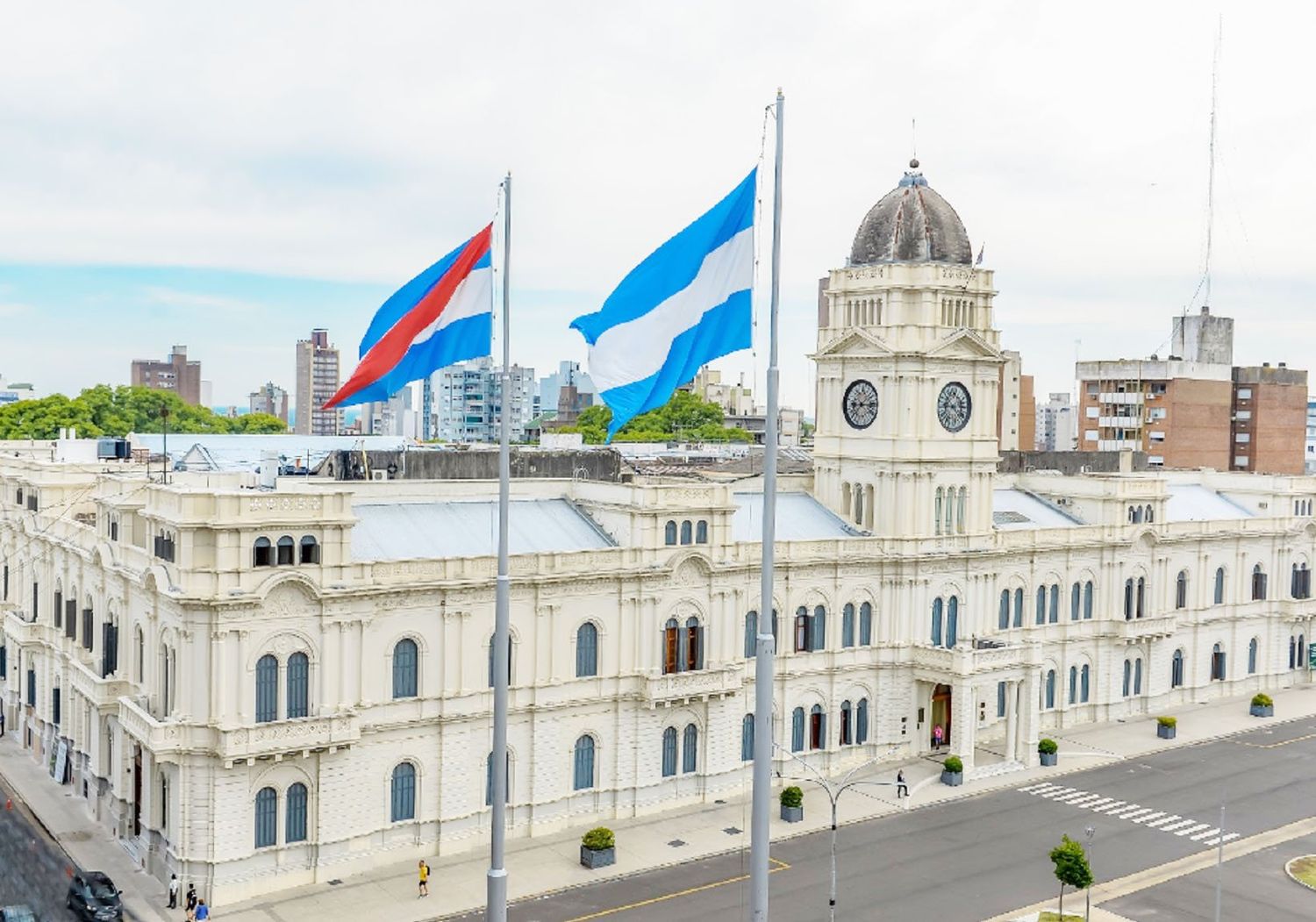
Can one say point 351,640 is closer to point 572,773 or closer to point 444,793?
point 444,793

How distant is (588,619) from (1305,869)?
110 feet

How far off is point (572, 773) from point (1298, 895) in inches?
1244

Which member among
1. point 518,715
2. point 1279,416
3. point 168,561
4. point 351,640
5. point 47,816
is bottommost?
point 47,816

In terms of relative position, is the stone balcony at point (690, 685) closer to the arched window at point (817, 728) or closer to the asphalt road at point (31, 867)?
the arched window at point (817, 728)

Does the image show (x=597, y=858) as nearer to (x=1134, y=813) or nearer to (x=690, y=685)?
(x=690, y=685)

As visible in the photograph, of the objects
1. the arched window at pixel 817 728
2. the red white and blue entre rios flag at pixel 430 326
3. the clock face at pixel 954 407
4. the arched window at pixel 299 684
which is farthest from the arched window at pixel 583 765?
the clock face at pixel 954 407

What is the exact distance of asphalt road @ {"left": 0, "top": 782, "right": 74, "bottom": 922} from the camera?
52.1 metres

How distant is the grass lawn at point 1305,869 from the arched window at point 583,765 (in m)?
31.4

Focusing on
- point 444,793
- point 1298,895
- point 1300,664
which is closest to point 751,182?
point 444,793

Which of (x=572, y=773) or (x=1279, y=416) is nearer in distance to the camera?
(x=572, y=773)

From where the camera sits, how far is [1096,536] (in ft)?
274

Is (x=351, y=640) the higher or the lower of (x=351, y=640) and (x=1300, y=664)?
the higher

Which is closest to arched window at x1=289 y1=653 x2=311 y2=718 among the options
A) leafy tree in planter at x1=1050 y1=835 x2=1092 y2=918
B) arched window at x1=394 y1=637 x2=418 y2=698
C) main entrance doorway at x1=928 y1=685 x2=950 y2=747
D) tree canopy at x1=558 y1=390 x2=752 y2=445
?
arched window at x1=394 y1=637 x2=418 y2=698

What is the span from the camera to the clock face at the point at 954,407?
74.5 m
